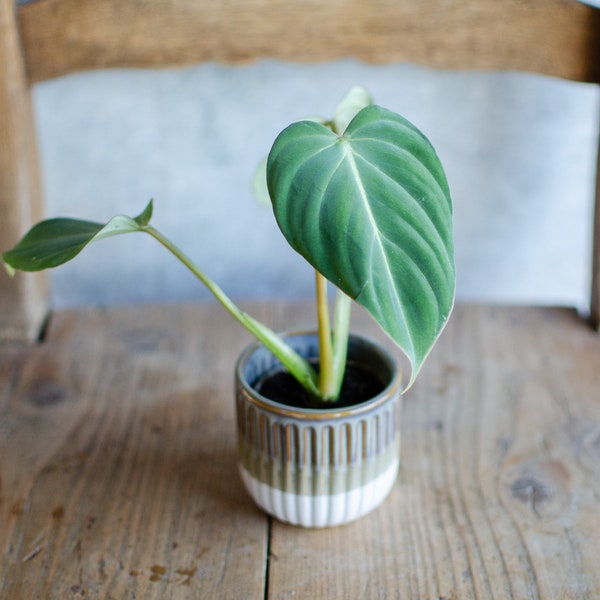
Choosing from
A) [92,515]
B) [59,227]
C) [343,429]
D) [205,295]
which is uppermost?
[59,227]

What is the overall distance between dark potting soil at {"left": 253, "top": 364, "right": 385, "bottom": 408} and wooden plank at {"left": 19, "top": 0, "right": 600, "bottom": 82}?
0.43m

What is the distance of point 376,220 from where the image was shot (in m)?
0.52

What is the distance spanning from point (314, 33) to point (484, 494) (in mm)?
579

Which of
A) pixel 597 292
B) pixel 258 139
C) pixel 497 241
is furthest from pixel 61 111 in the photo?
pixel 597 292

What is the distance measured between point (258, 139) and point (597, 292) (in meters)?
0.53

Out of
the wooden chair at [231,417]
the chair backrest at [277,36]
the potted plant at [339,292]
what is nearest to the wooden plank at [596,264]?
the wooden chair at [231,417]

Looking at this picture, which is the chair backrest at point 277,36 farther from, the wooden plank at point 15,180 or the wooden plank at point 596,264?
the wooden plank at point 596,264

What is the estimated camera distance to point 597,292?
3.48ft

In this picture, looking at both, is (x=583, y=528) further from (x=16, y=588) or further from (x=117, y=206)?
(x=117, y=206)

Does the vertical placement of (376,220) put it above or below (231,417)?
above

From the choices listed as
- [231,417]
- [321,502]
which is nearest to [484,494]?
[321,502]

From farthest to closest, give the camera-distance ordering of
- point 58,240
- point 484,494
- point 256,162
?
1. point 256,162
2. point 484,494
3. point 58,240

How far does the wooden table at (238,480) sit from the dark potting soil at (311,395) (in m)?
0.12

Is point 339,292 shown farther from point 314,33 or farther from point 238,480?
point 314,33
